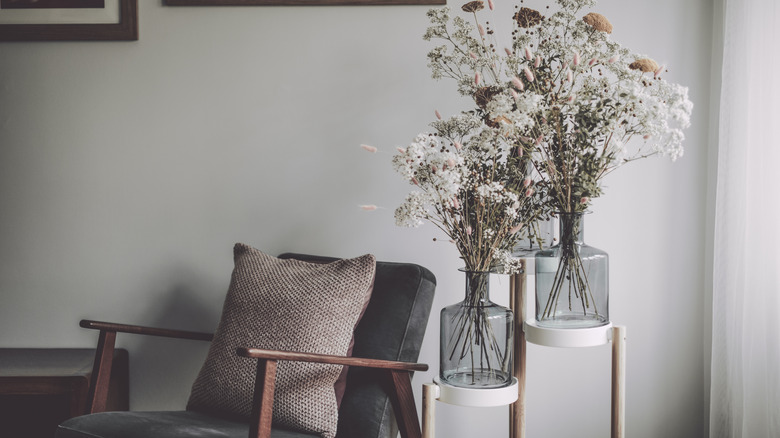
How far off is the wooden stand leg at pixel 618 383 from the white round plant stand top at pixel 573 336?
0.06 metres

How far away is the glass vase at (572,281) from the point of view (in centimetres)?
164

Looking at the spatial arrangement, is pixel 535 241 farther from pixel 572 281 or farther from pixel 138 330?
pixel 138 330

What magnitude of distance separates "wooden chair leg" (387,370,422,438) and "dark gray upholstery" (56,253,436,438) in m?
0.03

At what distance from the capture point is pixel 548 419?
2.32 metres

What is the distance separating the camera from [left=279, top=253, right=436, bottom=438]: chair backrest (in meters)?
1.71

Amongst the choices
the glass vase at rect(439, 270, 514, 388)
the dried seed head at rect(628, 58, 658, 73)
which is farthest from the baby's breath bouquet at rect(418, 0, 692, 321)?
the glass vase at rect(439, 270, 514, 388)

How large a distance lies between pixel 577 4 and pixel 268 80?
3.55 ft

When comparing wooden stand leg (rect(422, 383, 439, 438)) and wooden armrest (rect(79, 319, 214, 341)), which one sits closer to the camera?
wooden stand leg (rect(422, 383, 439, 438))

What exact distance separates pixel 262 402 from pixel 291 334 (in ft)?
0.99

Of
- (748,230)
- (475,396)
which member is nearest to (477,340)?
(475,396)

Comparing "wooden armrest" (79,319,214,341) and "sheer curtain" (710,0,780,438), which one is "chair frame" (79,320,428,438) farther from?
"sheer curtain" (710,0,780,438)

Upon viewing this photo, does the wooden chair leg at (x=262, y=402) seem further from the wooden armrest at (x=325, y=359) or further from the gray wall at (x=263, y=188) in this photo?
the gray wall at (x=263, y=188)

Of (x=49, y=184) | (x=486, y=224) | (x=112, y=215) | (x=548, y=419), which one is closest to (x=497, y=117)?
(x=486, y=224)

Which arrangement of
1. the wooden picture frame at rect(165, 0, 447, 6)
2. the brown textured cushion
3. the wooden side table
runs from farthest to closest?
the wooden picture frame at rect(165, 0, 447, 6)
the wooden side table
the brown textured cushion
